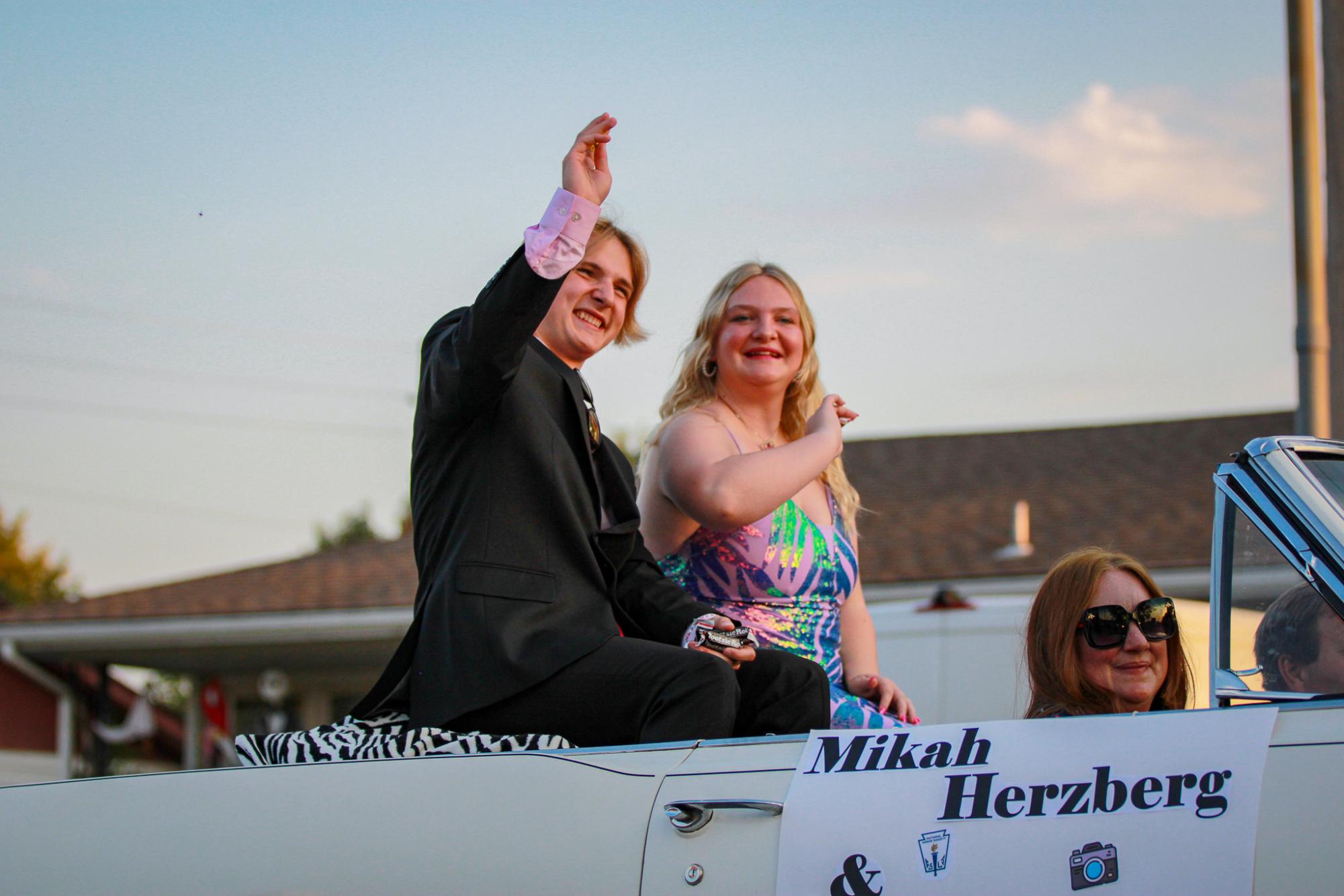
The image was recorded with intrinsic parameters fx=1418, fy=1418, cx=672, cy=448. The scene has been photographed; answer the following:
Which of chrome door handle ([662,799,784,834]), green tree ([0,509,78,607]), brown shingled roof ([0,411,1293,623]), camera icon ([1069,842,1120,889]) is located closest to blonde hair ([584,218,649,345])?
chrome door handle ([662,799,784,834])

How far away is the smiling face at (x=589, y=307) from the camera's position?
128 inches

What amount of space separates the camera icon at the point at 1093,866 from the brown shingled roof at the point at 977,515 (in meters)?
13.0

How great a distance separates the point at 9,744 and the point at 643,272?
72.6 ft

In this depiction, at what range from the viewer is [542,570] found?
2.92 metres

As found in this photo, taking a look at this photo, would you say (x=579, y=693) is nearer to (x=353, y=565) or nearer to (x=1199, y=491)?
(x=1199, y=491)

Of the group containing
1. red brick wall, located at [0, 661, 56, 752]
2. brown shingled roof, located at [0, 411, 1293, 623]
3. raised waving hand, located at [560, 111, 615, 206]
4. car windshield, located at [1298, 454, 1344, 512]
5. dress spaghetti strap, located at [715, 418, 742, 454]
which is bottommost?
red brick wall, located at [0, 661, 56, 752]

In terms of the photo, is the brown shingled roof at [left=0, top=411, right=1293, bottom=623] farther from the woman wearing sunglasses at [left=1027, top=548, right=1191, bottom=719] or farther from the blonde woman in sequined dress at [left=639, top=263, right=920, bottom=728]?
the woman wearing sunglasses at [left=1027, top=548, right=1191, bottom=719]

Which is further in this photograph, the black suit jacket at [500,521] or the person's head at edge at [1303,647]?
the black suit jacket at [500,521]

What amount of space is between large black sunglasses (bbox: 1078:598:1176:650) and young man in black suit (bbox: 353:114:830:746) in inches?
24.4

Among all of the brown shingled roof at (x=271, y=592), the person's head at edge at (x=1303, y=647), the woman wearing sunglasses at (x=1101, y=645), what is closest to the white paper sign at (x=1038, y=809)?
the person's head at edge at (x=1303, y=647)

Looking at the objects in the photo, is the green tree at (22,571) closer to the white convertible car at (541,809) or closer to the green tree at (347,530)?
the green tree at (347,530)

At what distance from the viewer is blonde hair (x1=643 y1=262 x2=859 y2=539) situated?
151 inches

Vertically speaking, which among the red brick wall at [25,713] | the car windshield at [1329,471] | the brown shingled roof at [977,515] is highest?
the car windshield at [1329,471]

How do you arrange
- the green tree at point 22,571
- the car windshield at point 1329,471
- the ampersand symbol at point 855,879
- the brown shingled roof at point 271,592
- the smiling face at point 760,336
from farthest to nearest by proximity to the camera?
the green tree at point 22,571, the brown shingled roof at point 271,592, the smiling face at point 760,336, the car windshield at point 1329,471, the ampersand symbol at point 855,879
